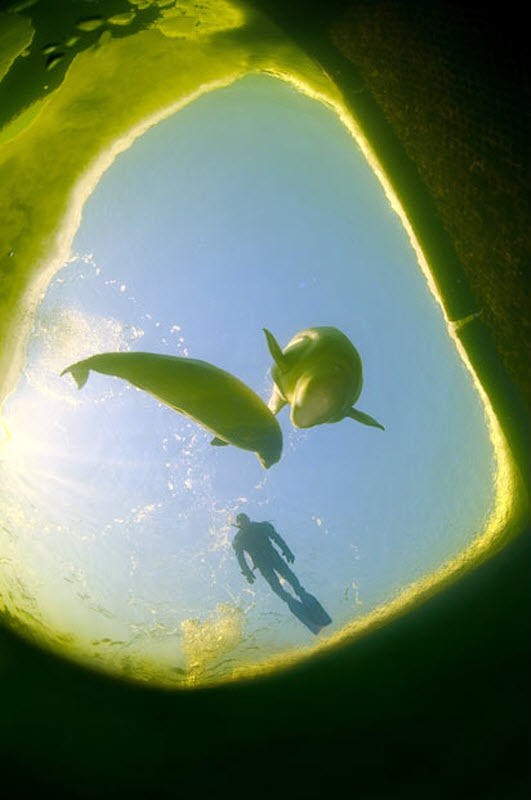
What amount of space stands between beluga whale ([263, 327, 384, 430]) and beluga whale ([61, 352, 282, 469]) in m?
0.59

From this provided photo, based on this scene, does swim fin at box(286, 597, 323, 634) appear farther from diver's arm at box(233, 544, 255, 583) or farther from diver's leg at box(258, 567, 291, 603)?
diver's arm at box(233, 544, 255, 583)

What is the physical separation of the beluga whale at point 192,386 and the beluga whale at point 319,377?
59 centimetres

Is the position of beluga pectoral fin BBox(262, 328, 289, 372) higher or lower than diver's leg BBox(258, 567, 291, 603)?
higher

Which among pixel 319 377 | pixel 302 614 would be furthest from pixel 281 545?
pixel 319 377

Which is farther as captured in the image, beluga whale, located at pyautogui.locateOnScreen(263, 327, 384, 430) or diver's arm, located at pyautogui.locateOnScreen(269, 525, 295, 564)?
diver's arm, located at pyautogui.locateOnScreen(269, 525, 295, 564)

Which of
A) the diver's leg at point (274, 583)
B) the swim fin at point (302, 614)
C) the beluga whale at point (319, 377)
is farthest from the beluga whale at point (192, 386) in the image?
the diver's leg at point (274, 583)

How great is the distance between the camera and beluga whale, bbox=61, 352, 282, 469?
5.19 meters

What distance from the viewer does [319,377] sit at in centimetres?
545

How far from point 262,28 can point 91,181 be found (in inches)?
133

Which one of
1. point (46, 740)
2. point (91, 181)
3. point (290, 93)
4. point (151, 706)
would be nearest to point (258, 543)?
point (151, 706)

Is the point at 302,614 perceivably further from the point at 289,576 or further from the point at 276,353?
the point at 276,353

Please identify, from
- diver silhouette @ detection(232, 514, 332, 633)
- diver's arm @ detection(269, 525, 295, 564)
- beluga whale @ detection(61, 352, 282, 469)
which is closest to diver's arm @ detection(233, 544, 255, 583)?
diver silhouette @ detection(232, 514, 332, 633)

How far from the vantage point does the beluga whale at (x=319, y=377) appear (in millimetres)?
5426

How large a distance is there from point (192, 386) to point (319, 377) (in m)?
1.82
